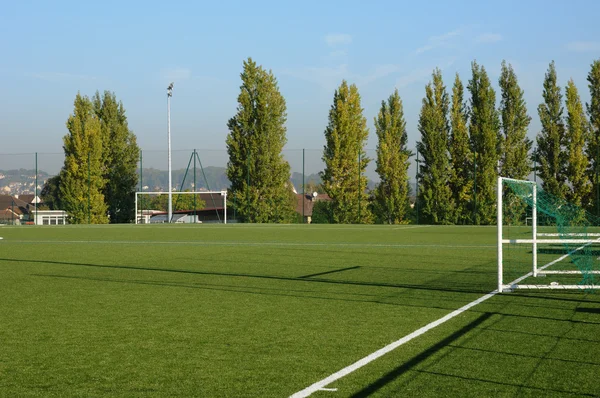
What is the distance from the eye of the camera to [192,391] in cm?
499

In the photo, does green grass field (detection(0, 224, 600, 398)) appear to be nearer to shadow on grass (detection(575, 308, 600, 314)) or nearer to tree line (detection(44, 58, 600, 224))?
shadow on grass (detection(575, 308, 600, 314))

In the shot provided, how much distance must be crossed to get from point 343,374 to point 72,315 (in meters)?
4.37

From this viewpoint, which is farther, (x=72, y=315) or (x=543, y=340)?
(x=72, y=315)

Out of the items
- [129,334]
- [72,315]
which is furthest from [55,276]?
[129,334]

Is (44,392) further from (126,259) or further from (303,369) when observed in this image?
(126,259)

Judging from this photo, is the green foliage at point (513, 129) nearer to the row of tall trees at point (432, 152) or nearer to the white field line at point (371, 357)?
the row of tall trees at point (432, 152)

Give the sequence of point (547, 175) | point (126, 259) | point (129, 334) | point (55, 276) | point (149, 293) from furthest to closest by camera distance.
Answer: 1. point (547, 175)
2. point (126, 259)
3. point (55, 276)
4. point (149, 293)
5. point (129, 334)

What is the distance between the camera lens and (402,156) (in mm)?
46375

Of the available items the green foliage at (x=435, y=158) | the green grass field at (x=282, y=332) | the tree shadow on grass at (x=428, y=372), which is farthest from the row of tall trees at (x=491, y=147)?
the tree shadow on grass at (x=428, y=372)

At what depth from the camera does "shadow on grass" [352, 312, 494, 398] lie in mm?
4980

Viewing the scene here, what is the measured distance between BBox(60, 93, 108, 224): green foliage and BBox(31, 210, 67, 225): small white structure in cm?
128

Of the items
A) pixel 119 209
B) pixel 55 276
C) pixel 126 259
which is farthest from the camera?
pixel 119 209

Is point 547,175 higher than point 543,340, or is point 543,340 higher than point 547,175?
point 547,175

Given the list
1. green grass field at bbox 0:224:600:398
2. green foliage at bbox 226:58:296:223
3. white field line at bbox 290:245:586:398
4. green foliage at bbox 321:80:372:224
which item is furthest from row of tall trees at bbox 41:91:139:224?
white field line at bbox 290:245:586:398
